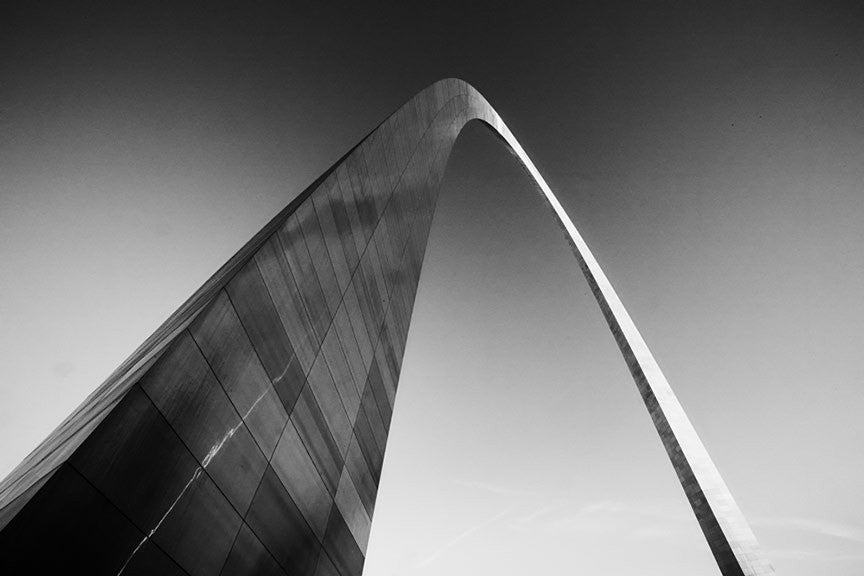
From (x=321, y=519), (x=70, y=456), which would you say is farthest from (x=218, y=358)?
(x=321, y=519)

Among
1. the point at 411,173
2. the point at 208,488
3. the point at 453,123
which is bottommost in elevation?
the point at 208,488

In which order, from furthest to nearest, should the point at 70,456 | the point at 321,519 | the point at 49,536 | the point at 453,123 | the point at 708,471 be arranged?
the point at 453,123, the point at 708,471, the point at 321,519, the point at 70,456, the point at 49,536

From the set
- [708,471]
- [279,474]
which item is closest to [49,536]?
[279,474]

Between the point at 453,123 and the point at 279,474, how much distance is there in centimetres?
1819

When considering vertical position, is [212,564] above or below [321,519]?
below

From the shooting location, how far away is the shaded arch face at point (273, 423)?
181 inches

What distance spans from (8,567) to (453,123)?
21290mm

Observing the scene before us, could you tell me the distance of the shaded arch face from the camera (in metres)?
4.61

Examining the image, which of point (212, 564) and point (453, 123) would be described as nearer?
point (212, 564)


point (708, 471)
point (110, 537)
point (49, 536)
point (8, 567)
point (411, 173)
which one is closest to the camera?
point (8, 567)

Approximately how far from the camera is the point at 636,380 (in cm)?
1780

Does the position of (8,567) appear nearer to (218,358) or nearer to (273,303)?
(218,358)

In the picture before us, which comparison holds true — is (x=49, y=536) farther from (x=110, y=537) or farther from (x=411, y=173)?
(x=411, y=173)

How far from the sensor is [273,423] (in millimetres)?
7762
